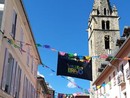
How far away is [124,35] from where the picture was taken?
25.1 metres

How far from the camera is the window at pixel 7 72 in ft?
41.9

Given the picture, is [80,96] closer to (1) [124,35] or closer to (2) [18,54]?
(1) [124,35]

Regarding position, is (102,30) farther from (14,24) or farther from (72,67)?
(14,24)

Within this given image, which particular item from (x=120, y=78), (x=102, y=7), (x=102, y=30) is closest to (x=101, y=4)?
(x=102, y=7)

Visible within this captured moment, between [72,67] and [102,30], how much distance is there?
142 ft

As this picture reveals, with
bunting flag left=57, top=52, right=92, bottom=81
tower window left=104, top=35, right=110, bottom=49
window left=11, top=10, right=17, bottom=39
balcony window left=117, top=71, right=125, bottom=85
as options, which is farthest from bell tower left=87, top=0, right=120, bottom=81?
window left=11, top=10, right=17, bottom=39

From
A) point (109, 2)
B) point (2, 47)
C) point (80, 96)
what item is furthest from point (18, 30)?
point (80, 96)

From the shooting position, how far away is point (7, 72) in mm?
13852

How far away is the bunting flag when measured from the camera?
1558 centimetres

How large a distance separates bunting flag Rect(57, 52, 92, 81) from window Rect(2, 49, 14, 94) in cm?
267

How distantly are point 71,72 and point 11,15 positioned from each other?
4500 mm

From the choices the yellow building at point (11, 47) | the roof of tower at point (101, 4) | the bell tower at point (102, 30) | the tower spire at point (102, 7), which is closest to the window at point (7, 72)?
the yellow building at point (11, 47)

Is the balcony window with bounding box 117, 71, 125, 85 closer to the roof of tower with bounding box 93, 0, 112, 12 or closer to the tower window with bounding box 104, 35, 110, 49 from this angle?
the tower window with bounding box 104, 35, 110, 49

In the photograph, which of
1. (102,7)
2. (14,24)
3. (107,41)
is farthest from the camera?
(102,7)
